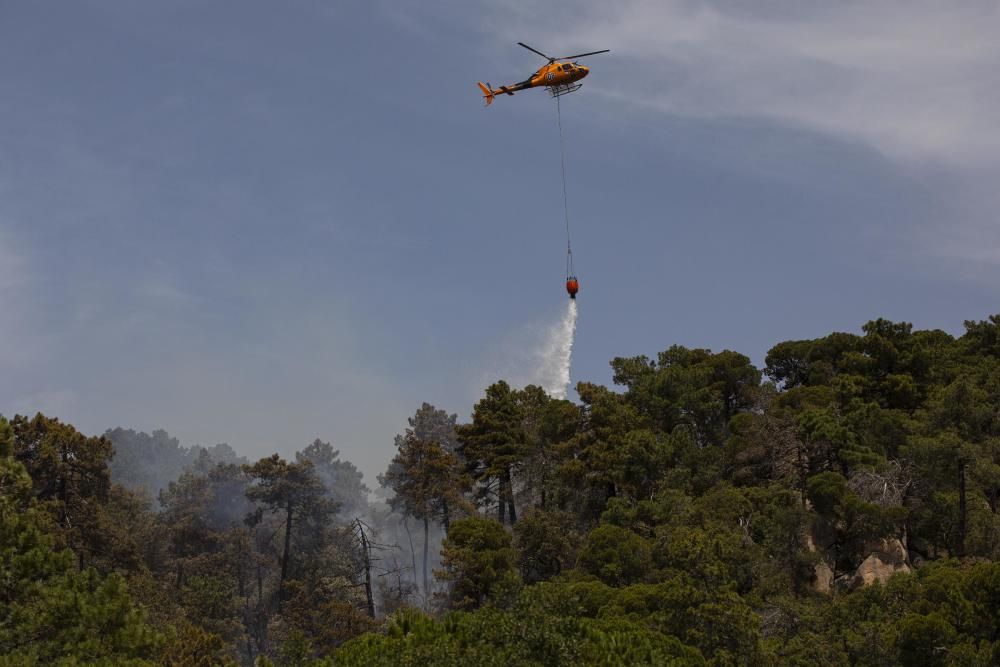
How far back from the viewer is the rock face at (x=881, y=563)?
45844 millimetres

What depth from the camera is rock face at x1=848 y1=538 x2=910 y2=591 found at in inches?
1805

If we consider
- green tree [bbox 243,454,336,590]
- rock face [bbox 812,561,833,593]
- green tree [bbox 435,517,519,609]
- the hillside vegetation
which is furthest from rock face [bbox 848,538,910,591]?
green tree [bbox 243,454,336,590]

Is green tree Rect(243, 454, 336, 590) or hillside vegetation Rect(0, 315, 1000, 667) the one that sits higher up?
green tree Rect(243, 454, 336, 590)

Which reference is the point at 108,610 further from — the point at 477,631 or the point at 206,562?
the point at 206,562

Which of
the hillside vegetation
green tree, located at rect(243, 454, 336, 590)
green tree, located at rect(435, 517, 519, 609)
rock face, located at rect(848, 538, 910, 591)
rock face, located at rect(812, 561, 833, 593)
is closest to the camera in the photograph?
the hillside vegetation

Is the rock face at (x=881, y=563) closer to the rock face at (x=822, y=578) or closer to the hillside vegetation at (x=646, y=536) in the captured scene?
the hillside vegetation at (x=646, y=536)

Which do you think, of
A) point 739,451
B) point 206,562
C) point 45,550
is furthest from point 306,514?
point 45,550

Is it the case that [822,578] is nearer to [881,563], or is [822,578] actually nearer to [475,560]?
[881,563]

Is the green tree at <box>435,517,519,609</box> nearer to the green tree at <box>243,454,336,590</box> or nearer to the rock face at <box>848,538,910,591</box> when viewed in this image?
the rock face at <box>848,538,910,591</box>

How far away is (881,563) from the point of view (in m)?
46.5

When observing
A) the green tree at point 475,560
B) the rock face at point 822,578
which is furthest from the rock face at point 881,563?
the green tree at point 475,560

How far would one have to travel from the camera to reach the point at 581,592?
44.5m

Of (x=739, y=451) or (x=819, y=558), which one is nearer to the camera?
(x=819, y=558)

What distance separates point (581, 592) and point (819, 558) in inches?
465
